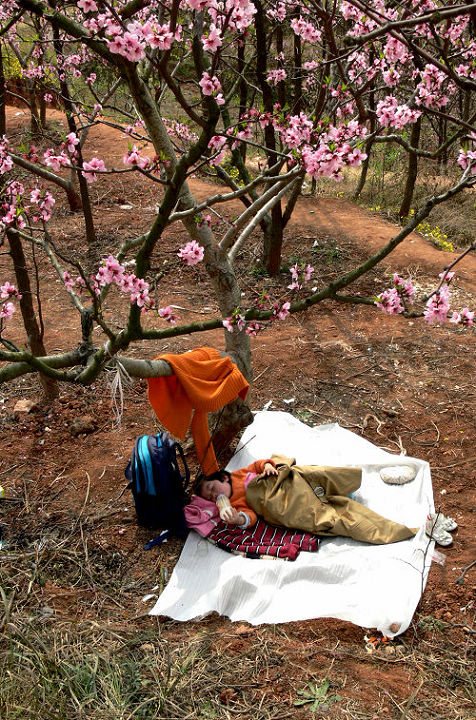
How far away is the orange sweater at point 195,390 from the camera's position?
10.9 feet

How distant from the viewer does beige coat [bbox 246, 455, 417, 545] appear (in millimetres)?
3262

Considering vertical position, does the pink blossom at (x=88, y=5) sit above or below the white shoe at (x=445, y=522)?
above

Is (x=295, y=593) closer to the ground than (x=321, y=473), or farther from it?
closer to the ground

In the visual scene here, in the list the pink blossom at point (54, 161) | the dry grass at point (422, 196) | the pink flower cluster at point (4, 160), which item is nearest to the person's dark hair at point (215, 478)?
the pink blossom at point (54, 161)

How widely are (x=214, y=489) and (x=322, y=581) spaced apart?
0.86 m

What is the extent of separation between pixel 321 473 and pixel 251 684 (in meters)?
1.38

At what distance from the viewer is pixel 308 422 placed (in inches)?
175

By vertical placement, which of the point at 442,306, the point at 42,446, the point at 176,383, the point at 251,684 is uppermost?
the point at 442,306

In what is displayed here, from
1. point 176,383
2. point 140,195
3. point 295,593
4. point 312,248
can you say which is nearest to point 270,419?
point 176,383

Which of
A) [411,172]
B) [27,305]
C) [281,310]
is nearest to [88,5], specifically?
[281,310]

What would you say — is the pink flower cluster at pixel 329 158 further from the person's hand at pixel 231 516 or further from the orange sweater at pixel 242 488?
the person's hand at pixel 231 516

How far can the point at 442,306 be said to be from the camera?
283cm

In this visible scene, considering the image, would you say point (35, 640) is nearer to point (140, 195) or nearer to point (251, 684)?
point (251, 684)

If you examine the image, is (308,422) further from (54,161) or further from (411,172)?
(411,172)
